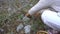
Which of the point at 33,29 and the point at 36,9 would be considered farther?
the point at 33,29

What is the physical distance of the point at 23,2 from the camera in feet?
6.93

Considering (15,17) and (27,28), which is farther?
(15,17)

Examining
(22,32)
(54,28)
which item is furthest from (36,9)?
(22,32)

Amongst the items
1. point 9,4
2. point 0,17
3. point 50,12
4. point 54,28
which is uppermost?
point 9,4

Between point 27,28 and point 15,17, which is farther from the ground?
point 15,17

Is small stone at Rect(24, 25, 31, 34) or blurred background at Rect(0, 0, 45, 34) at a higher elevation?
blurred background at Rect(0, 0, 45, 34)

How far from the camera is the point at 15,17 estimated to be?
1932mm

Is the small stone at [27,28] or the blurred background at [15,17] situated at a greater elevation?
the blurred background at [15,17]

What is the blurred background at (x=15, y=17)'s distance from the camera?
1.82m

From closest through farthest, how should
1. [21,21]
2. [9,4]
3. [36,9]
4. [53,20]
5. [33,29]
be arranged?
[53,20]
[36,9]
[33,29]
[21,21]
[9,4]

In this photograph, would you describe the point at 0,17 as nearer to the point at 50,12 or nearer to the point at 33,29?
the point at 33,29

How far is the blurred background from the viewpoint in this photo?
1.82m

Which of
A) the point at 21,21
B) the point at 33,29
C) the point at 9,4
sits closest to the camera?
the point at 33,29

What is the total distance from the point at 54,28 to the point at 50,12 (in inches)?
6.1
